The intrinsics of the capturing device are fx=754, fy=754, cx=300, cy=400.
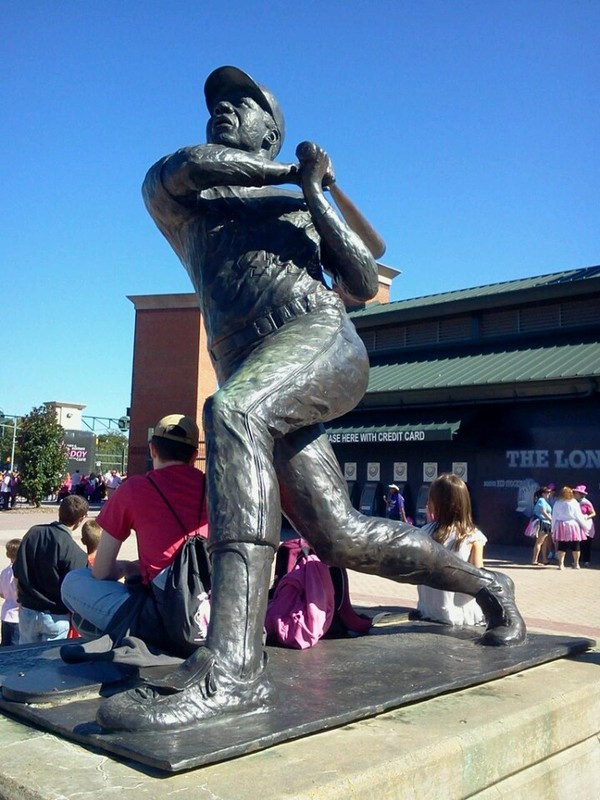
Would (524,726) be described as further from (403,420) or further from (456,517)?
(403,420)

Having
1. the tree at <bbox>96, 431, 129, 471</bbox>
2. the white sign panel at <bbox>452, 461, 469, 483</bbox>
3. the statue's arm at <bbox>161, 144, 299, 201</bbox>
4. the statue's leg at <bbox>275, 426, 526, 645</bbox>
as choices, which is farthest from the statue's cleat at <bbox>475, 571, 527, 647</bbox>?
the tree at <bbox>96, 431, 129, 471</bbox>

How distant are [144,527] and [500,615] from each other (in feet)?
5.23

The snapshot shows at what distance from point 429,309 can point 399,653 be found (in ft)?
60.5

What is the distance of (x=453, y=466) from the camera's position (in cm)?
1862

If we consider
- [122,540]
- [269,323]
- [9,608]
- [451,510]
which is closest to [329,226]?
[269,323]

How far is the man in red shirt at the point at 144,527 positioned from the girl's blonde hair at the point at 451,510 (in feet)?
7.29

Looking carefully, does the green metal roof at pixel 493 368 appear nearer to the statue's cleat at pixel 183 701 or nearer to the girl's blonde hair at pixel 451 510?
the girl's blonde hair at pixel 451 510

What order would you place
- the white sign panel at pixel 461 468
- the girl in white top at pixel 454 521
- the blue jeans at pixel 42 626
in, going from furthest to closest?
1. the white sign panel at pixel 461 468
2. the girl in white top at pixel 454 521
3. the blue jeans at pixel 42 626

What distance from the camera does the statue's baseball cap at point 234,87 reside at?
3238mm

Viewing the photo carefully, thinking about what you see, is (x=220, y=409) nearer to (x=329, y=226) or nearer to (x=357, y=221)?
(x=329, y=226)

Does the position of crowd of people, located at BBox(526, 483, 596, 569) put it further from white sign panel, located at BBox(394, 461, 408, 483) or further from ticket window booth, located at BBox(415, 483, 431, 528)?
white sign panel, located at BBox(394, 461, 408, 483)

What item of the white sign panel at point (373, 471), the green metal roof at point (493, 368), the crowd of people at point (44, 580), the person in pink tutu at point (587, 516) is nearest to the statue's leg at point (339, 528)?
the crowd of people at point (44, 580)

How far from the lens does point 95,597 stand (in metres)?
3.15

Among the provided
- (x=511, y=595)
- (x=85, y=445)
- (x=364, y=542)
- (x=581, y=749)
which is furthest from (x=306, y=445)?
(x=85, y=445)
